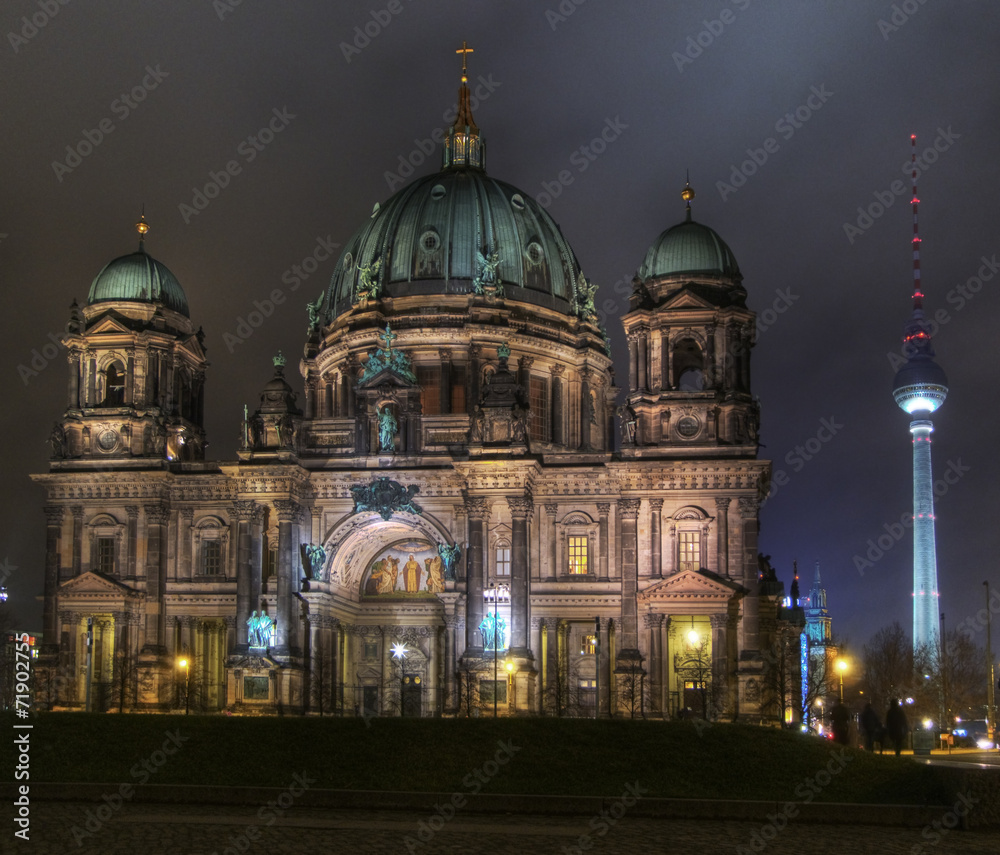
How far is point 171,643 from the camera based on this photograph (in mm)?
82062

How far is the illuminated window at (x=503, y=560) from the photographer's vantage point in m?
78.9

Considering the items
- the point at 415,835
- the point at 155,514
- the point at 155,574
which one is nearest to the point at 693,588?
the point at 155,574

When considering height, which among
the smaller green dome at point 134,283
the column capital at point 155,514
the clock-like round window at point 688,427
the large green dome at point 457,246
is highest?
the large green dome at point 457,246

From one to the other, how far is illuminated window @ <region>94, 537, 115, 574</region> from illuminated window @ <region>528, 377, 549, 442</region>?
89.7ft

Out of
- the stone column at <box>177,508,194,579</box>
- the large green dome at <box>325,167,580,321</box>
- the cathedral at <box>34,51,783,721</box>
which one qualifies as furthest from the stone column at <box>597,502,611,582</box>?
the stone column at <box>177,508,194,579</box>

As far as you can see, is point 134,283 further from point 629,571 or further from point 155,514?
point 629,571

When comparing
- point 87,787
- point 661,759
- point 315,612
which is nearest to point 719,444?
point 315,612

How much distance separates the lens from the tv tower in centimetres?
18450

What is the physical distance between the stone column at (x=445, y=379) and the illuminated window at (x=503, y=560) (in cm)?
1445

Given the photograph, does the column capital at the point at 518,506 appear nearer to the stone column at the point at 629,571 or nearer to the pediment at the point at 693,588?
the stone column at the point at 629,571

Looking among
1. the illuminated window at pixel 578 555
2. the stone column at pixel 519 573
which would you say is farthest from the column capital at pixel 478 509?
the illuminated window at pixel 578 555

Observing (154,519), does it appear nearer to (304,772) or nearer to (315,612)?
(315,612)

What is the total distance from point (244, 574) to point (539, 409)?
24.4m

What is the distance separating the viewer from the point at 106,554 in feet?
275
